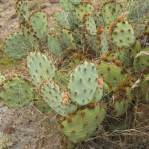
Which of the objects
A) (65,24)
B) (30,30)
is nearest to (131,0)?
(65,24)

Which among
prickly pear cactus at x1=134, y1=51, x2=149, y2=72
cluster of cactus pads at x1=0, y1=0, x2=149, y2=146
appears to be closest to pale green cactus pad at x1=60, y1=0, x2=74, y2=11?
cluster of cactus pads at x1=0, y1=0, x2=149, y2=146

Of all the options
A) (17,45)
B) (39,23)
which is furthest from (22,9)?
(17,45)

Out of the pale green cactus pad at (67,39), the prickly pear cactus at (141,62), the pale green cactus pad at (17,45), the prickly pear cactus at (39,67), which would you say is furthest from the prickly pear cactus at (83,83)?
the pale green cactus pad at (17,45)

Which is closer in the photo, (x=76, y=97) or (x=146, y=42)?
(x=76, y=97)

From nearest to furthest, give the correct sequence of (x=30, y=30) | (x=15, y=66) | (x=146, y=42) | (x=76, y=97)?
(x=76, y=97) → (x=146, y=42) → (x=30, y=30) → (x=15, y=66)

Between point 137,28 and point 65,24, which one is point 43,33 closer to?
point 65,24

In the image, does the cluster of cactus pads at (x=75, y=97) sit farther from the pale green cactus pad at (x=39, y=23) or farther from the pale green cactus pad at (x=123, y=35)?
the pale green cactus pad at (x=39, y=23)

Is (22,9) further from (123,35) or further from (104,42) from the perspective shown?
(123,35)
